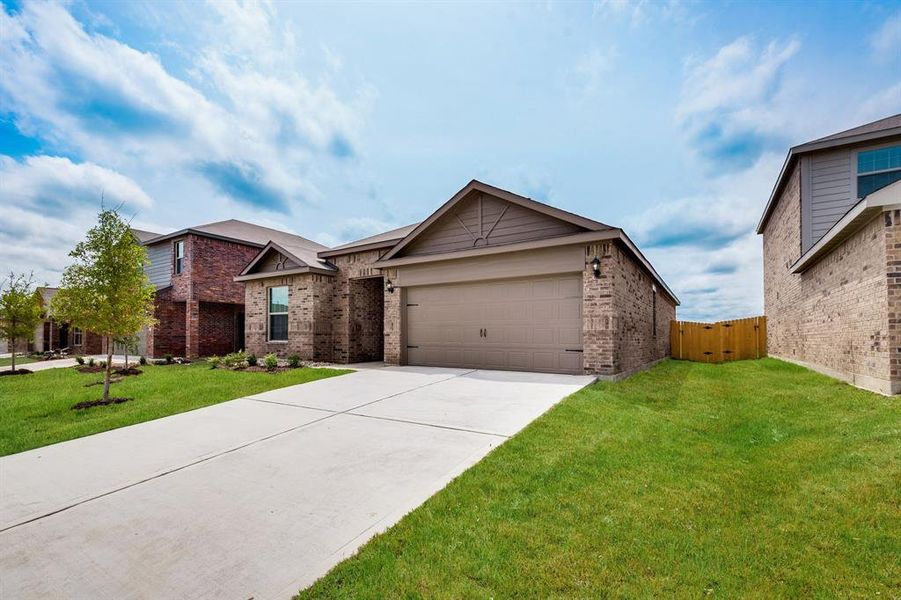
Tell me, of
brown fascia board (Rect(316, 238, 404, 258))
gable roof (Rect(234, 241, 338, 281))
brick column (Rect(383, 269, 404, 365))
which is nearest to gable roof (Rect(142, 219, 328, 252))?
gable roof (Rect(234, 241, 338, 281))

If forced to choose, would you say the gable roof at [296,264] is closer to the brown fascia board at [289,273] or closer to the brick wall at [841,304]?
the brown fascia board at [289,273]

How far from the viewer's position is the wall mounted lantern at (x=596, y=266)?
8289 millimetres

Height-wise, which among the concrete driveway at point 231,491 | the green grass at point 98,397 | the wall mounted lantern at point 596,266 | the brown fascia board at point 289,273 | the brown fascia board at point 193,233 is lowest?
the green grass at point 98,397

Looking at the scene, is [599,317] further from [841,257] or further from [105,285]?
[105,285]

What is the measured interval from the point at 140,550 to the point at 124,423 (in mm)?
4578

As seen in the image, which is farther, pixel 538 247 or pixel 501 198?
pixel 501 198

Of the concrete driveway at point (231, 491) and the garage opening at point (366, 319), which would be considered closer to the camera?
the concrete driveway at point (231, 491)

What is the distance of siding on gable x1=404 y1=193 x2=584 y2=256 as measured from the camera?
9.31m

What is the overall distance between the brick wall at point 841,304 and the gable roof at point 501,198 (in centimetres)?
428

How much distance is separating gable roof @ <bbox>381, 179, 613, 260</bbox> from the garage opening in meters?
2.66

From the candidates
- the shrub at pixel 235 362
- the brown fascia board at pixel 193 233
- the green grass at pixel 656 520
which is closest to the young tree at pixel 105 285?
the shrub at pixel 235 362

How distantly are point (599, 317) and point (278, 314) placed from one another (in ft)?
37.9

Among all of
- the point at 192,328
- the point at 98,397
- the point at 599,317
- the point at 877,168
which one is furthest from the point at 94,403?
the point at 877,168

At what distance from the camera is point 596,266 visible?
8297mm
